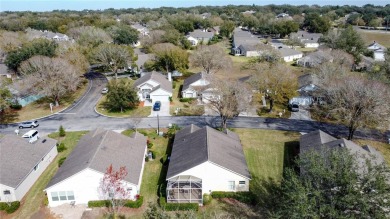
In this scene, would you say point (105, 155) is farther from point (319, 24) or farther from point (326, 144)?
point (319, 24)

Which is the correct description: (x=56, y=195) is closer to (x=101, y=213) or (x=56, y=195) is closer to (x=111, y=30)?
(x=101, y=213)

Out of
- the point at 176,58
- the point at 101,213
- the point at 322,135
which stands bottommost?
the point at 101,213

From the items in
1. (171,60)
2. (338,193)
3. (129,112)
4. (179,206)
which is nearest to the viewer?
(338,193)

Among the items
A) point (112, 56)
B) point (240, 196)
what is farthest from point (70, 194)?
point (112, 56)

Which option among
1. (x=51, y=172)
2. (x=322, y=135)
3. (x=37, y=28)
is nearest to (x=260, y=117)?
(x=322, y=135)

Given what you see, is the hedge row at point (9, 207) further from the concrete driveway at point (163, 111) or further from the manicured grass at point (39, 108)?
the concrete driveway at point (163, 111)

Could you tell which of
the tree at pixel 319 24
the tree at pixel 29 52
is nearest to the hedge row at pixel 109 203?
the tree at pixel 29 52
